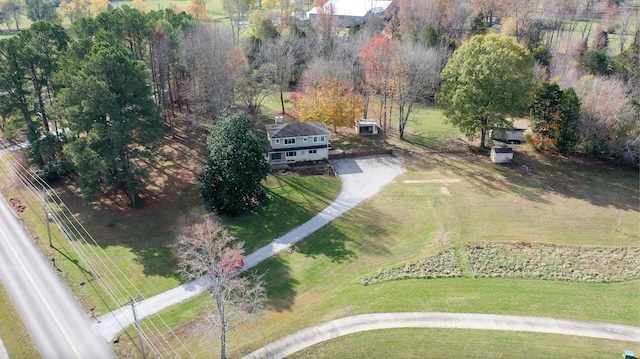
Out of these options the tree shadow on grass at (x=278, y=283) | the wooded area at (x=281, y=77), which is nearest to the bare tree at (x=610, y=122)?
the wooded area at (x=281, y=77)

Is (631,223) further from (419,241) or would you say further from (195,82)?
(195,82)

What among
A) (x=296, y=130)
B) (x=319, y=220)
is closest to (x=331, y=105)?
(x=296, y=130)

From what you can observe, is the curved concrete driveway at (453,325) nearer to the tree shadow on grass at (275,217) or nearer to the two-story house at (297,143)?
the tree shadow on grass at (275,217)

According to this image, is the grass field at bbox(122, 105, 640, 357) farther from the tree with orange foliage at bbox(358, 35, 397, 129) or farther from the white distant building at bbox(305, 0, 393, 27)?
the white distant building at bbox(305, 0, 393, 27)

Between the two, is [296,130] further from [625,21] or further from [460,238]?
[625,21]

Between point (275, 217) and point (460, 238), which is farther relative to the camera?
point (275, 217)

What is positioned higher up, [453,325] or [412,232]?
[412,232]

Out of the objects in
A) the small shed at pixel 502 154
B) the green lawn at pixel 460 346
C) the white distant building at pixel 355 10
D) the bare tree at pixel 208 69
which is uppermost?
the white distant building at pixel 355 10
